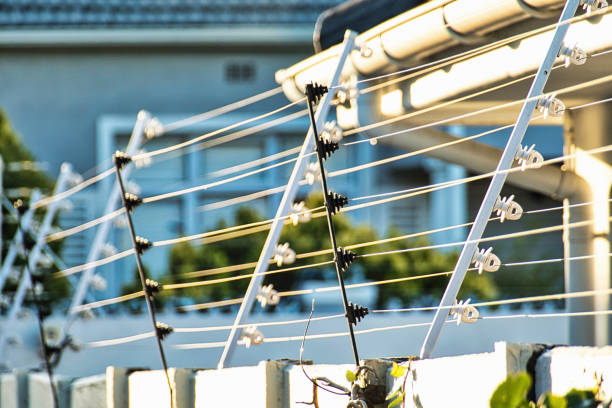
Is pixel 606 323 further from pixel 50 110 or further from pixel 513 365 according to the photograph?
pixel 50 110

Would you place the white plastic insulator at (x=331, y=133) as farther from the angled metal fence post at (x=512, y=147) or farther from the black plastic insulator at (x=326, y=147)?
the angled metal fence post at (x=512, y=147)

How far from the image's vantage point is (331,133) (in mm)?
3596

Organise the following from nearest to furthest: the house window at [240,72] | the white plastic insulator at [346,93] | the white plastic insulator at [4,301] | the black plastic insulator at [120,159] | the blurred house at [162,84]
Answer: the white plastic insulator at [346,93], the black plastic insulator at [120,159], the white plastic insulator at [4,301], the blurred house at [162,84], the house window at [240,72]

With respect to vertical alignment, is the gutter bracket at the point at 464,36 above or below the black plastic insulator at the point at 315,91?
above

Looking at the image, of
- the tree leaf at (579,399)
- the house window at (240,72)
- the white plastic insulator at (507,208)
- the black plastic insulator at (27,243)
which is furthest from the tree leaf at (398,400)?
the house window at (240,72)

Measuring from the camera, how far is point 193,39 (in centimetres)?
1337

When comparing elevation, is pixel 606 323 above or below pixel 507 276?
below

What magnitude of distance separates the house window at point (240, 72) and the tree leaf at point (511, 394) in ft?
38.2

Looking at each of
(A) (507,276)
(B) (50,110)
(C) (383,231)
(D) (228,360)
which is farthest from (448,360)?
(B) (50,110)

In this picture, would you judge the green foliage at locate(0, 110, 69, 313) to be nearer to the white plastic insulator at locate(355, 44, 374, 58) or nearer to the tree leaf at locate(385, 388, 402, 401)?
the white plastic insulator at locate(355, 44, 374, 58)

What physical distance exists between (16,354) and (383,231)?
6.18 metres

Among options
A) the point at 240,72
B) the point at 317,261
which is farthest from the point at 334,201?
the point at 240,72

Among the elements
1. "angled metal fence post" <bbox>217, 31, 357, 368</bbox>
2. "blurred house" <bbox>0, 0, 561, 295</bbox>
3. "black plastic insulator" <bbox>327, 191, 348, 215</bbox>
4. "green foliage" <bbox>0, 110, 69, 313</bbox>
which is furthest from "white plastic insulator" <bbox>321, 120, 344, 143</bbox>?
"blurred house" <bbox>0, 0, 561, 295</bbox>

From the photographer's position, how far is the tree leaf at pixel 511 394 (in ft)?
7.23
